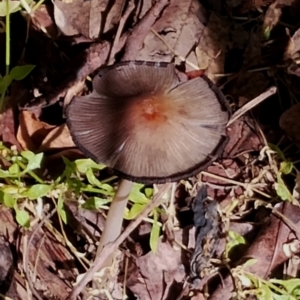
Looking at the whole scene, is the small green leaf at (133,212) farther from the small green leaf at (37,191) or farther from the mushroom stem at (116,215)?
the small green leaf at (37,191)

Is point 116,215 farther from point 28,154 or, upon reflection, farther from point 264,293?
point 264,293

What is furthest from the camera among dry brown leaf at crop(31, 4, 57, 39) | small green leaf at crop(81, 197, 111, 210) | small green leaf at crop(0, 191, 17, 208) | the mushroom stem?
dry brown leaf at crop(31, 4, 57, 39)

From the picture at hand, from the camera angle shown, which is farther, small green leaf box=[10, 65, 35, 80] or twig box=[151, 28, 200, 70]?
twig box=[151, 28, 200, 70]

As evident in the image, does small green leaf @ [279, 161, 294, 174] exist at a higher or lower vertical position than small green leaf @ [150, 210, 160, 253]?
higher

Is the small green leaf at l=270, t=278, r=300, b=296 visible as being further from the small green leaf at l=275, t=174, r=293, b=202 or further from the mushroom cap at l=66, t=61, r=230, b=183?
the mushroom cap at l=66, t=61, r=230, b=183

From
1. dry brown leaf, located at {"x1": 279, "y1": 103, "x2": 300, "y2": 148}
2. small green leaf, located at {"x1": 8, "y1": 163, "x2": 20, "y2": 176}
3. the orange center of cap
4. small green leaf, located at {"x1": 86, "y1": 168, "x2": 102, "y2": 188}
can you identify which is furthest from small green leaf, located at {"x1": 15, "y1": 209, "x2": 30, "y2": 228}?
dry brown leaf, located at {"x1": 279, "y1": 103, "x2": 300, "y2": 148}

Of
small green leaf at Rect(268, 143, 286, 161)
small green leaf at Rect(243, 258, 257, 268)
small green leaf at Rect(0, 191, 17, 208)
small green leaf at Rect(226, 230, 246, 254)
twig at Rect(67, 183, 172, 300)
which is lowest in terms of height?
small green leaf at Rect(243, 258, 257, 268)

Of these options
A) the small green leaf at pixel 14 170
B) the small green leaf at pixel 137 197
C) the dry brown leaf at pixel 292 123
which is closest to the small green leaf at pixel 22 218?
the small green leaf at pixel 14 170
